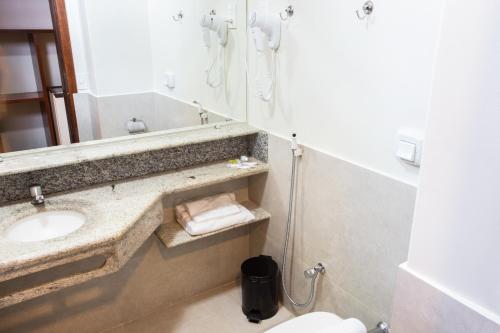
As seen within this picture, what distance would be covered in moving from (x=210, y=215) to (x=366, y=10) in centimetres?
117

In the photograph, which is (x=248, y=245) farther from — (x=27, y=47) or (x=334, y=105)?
(x=27, y=47)

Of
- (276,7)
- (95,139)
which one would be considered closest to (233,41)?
(276,7)

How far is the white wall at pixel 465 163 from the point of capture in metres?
0.62

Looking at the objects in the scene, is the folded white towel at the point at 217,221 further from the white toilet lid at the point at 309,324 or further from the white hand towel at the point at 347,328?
the white hand towel at the point at 347,328

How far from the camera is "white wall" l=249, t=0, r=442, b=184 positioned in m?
1.23

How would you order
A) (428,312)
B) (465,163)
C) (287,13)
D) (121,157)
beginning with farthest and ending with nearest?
(121,157) < (287,13) < (428,312) < (465,163)

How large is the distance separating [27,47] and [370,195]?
1.59 metres

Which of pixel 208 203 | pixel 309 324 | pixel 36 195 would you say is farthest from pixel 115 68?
pixel 309 324

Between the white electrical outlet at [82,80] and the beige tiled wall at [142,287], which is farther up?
the white electrical outlet at [82,80]

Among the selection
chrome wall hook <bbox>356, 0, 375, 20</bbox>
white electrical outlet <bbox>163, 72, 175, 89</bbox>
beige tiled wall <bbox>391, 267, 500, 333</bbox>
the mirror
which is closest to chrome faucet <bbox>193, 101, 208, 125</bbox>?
the mirror

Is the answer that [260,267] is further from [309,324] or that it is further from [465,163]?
[465,163]

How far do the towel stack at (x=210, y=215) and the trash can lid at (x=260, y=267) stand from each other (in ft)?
0.94

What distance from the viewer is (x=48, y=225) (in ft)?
5.18

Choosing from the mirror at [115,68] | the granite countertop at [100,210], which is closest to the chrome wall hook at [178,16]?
the mirror at [115,68]
